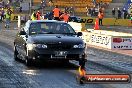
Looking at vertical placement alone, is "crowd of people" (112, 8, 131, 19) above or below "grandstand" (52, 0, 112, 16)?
below

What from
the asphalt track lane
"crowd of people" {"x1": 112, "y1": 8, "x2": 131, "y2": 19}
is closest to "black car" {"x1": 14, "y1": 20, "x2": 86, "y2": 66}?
the asphalt track lane

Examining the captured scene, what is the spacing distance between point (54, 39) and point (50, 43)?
0.26 metres

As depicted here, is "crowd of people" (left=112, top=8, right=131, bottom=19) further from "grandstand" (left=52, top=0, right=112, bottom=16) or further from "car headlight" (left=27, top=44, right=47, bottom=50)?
"car headlight" (left=27, top=44, right=47, bottom=50)

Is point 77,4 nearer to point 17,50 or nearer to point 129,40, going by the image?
point 129,40

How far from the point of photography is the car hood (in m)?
12.7

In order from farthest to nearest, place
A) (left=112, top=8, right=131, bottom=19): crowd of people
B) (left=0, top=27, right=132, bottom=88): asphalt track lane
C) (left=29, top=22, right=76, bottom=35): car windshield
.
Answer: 1. (left=112, top=8, right=131, bottom=19): crowd of people
2. (left=29, top=22, right=76, bottom=35): car windshield
3. (left=0, top=27, right=132, bottom=88): asphalt track lane

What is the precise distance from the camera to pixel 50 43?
12547mm

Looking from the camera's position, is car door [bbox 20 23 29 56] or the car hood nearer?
the car hood

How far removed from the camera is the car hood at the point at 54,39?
41.5 ft

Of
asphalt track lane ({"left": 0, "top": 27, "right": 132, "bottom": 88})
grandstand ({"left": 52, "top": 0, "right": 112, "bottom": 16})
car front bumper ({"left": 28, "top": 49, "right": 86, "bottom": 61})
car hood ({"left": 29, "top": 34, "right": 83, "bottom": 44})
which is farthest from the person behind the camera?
grandstand ({"left": 52, "top": 0, "right": 112, "bottom": 16})

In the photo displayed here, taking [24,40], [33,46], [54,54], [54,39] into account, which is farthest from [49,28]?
[54,54]

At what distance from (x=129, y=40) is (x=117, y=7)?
40.3 meters

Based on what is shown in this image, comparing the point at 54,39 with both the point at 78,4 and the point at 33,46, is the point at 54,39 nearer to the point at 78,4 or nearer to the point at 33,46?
the point at 33,46

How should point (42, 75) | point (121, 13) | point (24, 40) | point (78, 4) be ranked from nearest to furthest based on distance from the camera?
point (42, 75) → point (24, 40) → point (121, 13) → point (78, 4)
